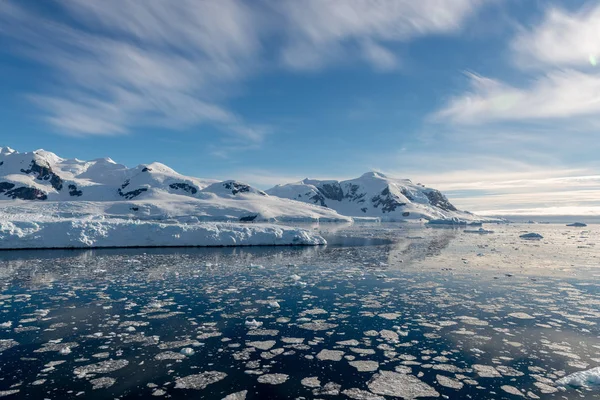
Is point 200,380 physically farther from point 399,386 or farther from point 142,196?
point 142,196

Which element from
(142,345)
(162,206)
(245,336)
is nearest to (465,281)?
(245,336)

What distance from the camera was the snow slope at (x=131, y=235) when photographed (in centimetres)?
2975

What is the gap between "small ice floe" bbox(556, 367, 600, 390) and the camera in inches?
279

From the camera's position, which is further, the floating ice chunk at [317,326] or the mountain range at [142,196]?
the mountain range at [142,196]

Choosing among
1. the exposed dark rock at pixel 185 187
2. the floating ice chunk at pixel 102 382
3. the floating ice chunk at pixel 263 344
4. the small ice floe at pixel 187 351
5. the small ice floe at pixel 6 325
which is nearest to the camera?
the floating ice chunk at pixel 102 382

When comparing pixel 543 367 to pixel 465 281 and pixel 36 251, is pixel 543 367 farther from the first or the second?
pixel 36 251

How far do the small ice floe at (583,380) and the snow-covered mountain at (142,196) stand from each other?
107418mm

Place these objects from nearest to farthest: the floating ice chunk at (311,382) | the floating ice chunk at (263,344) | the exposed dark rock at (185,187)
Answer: the floating ice chunk at (311,382) → the floating ice chunk at (263,344) → the exposed dark rock at (185,187)

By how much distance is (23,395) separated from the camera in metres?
6.42

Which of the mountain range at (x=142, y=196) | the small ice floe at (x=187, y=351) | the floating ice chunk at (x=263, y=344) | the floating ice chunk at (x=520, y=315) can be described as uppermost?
the mountain range at (x=142, y=196)

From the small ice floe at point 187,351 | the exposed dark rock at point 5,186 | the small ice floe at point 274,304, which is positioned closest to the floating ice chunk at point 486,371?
the small ice floe at point 187,351

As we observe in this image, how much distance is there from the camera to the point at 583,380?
7223 millimetres

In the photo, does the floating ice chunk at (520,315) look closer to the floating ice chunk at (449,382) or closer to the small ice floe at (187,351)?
the floating ice chunk at (449,382)

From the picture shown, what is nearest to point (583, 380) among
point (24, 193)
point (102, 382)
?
point (102, 382)
